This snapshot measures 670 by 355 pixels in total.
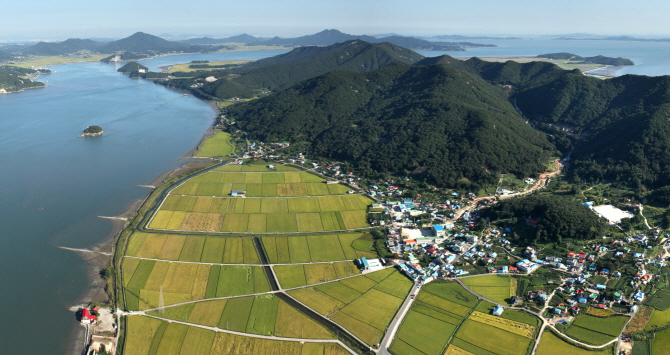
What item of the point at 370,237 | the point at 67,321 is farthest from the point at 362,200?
the point at 67,321

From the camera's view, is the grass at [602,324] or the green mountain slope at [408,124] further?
the green mountain slope at [408,124]

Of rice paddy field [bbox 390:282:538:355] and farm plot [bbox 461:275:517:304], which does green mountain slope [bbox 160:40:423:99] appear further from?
rice paddy field [bbox 390:282:538:355]

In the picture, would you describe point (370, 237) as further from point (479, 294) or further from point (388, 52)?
point (388, 52)

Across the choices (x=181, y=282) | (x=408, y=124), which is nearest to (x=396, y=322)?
(x=181, y=282)

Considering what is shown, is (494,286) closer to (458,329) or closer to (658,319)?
(458,329)

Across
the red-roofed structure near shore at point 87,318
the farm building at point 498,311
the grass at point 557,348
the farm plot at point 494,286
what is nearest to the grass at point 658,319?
the grass at point 557,348

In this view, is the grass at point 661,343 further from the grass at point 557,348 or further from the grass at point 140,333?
the grass at point 140,333

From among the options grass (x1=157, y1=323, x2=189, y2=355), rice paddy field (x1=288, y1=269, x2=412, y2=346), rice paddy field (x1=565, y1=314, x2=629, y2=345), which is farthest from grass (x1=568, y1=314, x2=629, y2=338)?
grass (x1=157, y1=323, x2=189, y2=355)
